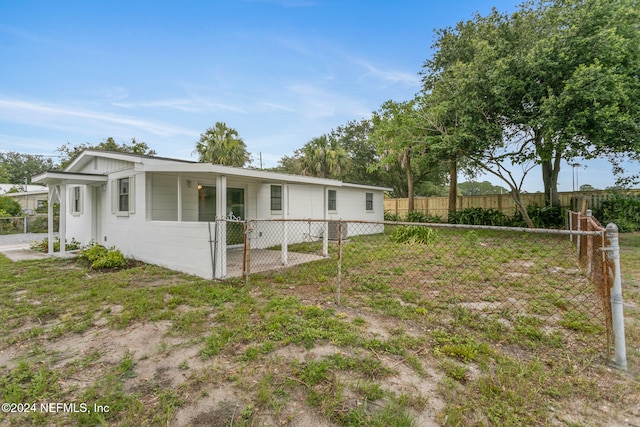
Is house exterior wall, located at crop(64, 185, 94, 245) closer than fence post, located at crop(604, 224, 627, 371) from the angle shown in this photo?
No

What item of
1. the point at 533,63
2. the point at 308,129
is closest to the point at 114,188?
the point at 533,63

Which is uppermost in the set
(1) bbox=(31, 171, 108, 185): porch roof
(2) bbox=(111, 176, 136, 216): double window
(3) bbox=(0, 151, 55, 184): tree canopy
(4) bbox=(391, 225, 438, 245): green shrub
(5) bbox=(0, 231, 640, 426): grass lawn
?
(3) bbox=(0, 151, 55, 184): tree canopy

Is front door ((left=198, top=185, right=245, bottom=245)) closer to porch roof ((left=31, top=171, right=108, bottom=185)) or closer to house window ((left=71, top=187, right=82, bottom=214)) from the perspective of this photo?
porch roof ((left=31, top=171, right=108, bottom=185))

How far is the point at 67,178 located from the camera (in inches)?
295

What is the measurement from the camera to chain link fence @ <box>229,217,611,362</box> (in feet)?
10.4

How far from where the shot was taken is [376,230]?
12805 millimetres

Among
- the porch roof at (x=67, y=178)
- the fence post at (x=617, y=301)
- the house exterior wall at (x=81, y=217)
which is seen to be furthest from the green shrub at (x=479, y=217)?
the house exterior wall at (x=81, y=217)

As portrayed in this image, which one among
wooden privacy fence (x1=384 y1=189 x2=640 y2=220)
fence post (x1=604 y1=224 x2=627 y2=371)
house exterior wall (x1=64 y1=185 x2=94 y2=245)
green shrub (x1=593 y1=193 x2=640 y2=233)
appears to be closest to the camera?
fence post (x1=604 y1=224 x2=627 y2=371)

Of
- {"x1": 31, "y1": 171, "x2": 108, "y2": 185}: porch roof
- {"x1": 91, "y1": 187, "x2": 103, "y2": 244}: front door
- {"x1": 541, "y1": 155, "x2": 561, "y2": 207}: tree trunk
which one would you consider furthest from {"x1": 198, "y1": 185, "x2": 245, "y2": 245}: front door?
{"x1": 541, "y1": 155, "x2": 561, "y2": 207}: tree trunk

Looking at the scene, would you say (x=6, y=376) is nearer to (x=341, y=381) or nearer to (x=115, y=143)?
(x=341, y=381)

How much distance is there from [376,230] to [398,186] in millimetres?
12716

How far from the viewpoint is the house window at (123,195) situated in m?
7.33

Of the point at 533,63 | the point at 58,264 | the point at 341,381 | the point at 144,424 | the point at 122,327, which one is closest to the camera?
the point at 144,424

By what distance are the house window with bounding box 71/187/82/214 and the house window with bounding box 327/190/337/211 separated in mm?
8526
